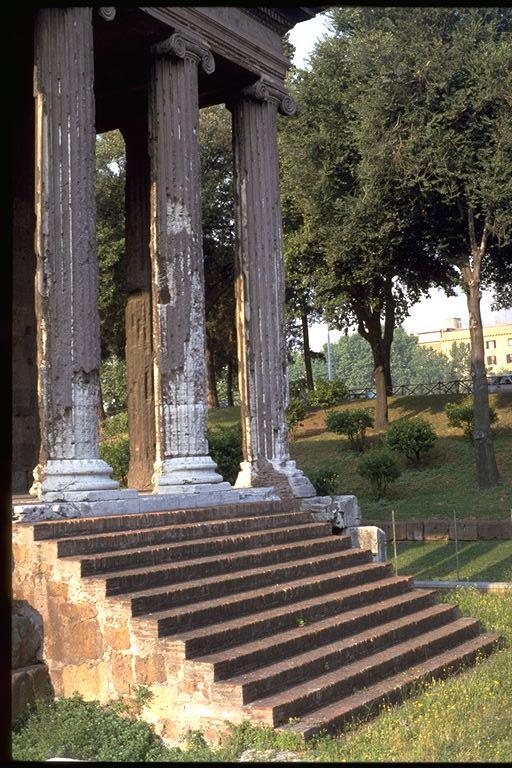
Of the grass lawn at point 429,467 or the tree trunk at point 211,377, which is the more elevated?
the tree trunk at point 211,377

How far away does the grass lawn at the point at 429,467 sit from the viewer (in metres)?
25.1

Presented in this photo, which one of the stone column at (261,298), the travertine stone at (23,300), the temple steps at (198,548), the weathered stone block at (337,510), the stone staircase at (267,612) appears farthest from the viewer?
the travertine stone at (23,300)

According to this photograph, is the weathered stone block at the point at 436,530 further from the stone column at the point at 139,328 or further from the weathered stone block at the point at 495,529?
the stone column at the point at 139,328

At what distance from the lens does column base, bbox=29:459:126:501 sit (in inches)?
398

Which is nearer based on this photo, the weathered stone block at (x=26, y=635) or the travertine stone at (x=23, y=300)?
the weathered stone block at (x=26, y=635)

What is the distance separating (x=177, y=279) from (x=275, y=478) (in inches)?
129

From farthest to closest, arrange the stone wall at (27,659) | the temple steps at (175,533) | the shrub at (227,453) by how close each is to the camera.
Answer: the shrub at (227,453), the temple steps at (175,533), the stone wall at (27,659)

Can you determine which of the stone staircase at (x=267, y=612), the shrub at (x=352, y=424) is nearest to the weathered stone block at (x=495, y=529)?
the shrub at (x=352, y=424)

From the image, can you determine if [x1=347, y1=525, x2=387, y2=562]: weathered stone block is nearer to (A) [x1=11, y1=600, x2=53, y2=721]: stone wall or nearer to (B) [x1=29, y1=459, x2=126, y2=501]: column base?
(B) [x1=29, y1=459, x2=126, y2=501]: column base

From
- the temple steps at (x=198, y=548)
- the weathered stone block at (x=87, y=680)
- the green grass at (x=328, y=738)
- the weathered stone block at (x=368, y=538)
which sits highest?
the temple steps at (x=198, y=548)

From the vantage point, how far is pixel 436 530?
72.6 feet

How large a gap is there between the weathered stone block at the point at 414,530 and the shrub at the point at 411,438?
6.43m

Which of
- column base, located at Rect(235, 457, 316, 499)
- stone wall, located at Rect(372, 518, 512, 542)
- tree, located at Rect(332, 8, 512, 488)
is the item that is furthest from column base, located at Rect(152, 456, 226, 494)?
tree, located at Rect(332, 8, 512, 488)

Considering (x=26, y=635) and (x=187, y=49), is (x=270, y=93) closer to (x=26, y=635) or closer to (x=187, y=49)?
(x=187, y=49)
